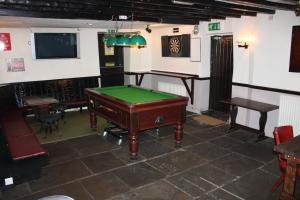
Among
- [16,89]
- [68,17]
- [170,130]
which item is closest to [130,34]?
[68,17]

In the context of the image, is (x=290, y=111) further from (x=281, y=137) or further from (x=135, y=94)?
(x=135, y=94)

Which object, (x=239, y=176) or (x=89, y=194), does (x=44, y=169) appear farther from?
(x=239, y=176)

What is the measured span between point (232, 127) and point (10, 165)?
4.85 meters

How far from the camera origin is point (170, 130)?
21.8 ft

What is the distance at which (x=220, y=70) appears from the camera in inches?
303

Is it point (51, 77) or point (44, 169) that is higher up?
point (51, 77)

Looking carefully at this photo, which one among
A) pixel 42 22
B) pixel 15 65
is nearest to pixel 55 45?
pixel 15 65

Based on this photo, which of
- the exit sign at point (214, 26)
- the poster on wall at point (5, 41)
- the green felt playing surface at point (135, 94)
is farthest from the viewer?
the poster on wall at point (5, 41)

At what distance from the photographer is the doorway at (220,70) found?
290 inches

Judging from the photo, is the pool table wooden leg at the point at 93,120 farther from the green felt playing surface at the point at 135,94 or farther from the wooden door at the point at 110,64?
the wooden door at the point at 110,64

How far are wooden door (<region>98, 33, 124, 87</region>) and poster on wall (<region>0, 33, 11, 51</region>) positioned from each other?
2705 millimetres

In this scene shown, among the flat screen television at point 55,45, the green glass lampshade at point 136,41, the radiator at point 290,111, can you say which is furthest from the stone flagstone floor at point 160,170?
the flat screen television at point 55,45

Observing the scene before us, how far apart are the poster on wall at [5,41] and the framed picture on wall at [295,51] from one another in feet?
23.2

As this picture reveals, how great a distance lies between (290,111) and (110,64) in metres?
5.87
